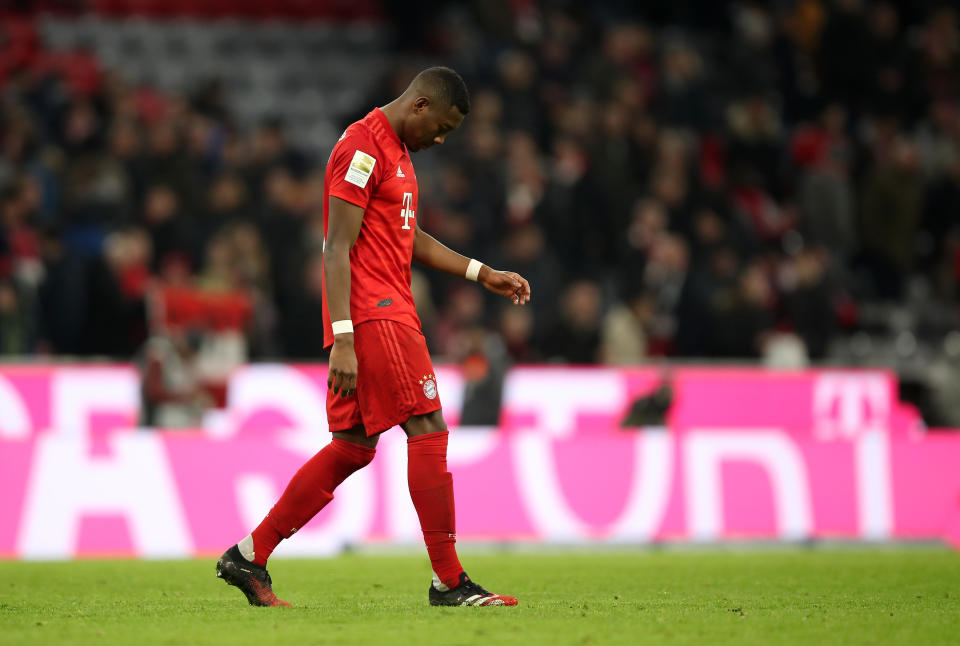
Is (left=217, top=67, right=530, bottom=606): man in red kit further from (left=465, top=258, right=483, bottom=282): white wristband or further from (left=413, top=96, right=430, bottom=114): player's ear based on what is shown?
(left=465, top=258, right=483, bottom=282): white wristband

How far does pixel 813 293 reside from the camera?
52.8 ft

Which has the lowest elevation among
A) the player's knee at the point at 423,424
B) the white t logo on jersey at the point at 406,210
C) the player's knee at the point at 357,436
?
the player's knee at the point at 357,436

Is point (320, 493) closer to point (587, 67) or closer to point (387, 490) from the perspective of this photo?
point (387, 490)

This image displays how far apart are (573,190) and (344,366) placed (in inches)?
414

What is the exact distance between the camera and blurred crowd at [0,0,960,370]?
1466 centimetres

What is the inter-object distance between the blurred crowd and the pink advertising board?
1.30m

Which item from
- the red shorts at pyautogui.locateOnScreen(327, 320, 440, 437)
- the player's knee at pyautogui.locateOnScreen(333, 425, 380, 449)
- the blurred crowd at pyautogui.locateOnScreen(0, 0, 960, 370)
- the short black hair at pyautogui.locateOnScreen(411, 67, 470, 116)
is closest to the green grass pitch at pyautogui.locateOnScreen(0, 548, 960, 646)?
the player's knee at pyautogui.locateOnScreen(333, 425, 380, 449)

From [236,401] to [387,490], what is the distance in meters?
3.32

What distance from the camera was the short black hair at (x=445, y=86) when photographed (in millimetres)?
6172

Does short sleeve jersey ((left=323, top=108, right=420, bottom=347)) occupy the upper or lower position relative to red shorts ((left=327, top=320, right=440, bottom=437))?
upper

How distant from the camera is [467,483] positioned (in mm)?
11703

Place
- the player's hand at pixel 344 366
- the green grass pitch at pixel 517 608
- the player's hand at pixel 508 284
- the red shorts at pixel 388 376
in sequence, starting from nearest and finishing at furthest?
1. the green grass pitch at pixel 517 608
2. the player's hand at pixel 344 366
3. the red shorts at pixel 388 376
4. the player's hand at pixel 508 284

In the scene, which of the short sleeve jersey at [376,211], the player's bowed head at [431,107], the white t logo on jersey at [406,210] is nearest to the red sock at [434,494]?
the short sleeve jersey at [376,211]

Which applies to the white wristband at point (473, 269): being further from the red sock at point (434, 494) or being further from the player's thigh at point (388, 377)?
the red sock at point (434, 494)
